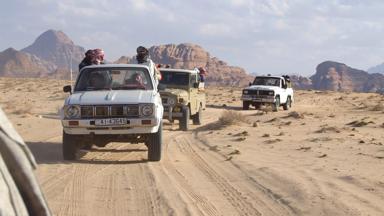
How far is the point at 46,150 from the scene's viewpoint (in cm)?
1184

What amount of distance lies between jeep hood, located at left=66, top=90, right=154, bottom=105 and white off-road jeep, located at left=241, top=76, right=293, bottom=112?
1825 cm

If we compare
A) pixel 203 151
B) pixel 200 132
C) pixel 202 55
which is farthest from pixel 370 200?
pixel 202 55

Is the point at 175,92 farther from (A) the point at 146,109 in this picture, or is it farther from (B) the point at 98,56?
(A) the point at 146,109

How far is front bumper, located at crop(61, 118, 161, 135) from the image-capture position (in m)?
9.86

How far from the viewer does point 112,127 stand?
390 inches

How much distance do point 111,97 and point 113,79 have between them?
1.21 m

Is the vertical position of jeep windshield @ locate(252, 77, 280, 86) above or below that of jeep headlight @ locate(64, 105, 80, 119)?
above

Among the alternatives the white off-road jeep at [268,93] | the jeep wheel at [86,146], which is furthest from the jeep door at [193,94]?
the white off-road jeep at [268,93]

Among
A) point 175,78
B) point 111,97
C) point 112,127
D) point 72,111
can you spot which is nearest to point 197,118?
point 175,78

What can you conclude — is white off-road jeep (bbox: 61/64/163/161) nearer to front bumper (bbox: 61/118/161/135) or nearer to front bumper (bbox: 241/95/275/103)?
front bumper (bbox: 61/118/161/135)

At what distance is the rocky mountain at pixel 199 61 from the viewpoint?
14988 centimetres

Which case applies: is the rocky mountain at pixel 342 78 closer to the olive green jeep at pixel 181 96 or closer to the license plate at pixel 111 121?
the olive green jeep at pixel 181 96

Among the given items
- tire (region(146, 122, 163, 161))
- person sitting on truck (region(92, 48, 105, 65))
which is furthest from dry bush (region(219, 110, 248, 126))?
tire (region(146, 122, 163, 161))

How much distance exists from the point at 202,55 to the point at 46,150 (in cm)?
15261
